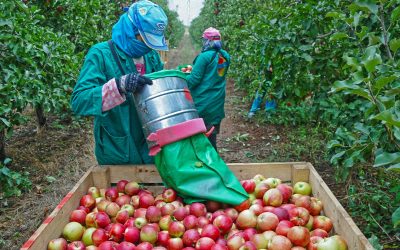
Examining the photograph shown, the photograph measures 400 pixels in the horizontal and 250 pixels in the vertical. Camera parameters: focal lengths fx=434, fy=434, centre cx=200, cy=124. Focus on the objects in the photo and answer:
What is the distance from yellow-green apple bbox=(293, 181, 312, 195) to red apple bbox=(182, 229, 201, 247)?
720 mm

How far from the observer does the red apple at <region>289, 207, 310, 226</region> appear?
2.11 m

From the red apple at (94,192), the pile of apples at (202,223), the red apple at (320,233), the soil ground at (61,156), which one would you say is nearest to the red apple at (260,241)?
the pile of apples at (202,223)

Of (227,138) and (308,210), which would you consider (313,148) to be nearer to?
(227,138)

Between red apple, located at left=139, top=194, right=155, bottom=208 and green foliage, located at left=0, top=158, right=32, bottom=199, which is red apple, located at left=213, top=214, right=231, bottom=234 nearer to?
red apple, located at left=139, top=194, right=155, bottom=208

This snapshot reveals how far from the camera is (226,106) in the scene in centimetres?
826

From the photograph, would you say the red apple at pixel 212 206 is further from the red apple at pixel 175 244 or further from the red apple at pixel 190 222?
the red apple at pixel 175 244

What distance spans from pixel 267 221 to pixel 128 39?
1257mm

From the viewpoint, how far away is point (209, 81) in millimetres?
4426

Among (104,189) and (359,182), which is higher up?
(104,189)

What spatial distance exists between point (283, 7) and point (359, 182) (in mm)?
1547

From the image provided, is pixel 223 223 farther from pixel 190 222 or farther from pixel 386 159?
pixel 386 159

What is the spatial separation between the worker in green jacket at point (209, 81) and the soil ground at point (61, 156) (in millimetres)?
854

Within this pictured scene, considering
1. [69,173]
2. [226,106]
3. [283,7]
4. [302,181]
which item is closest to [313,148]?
[283,7]

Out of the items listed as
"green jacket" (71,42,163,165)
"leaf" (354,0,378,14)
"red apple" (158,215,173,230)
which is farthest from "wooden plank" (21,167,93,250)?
"leaf" (354,0,378,14)
